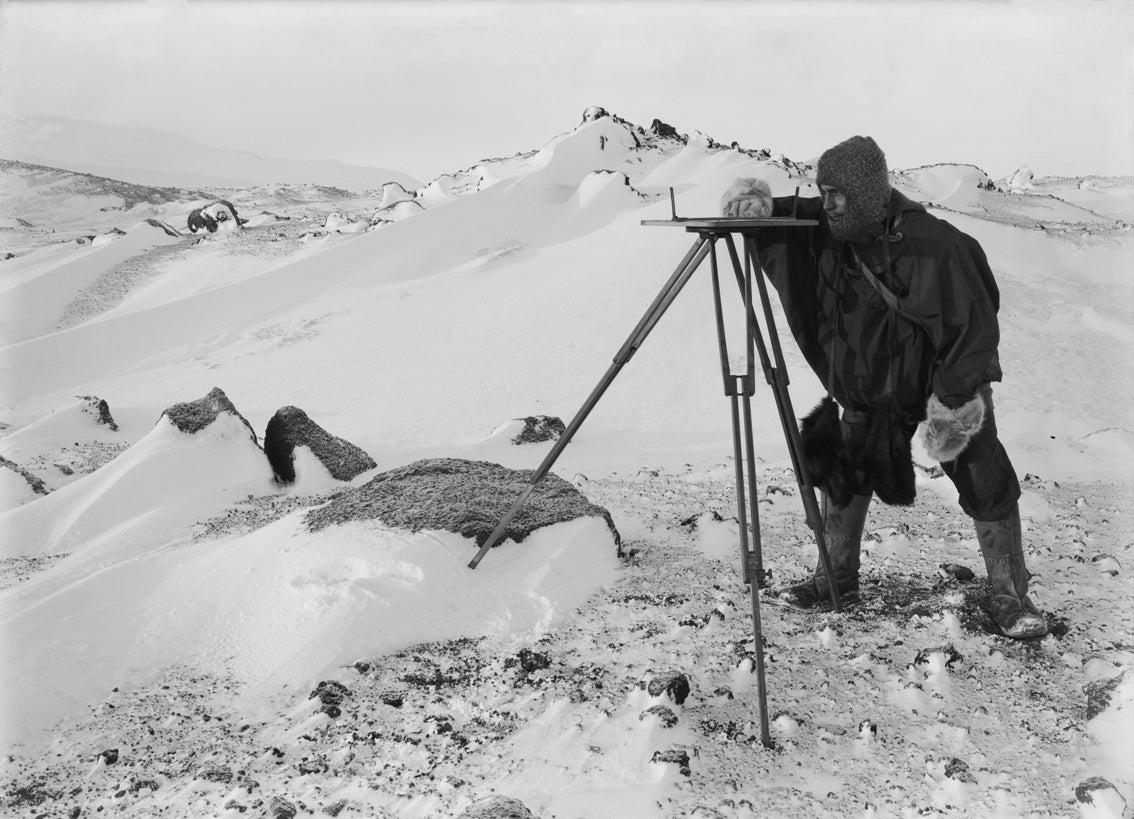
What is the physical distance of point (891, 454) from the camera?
2.89 meters

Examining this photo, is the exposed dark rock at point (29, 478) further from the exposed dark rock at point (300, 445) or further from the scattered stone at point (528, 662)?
the scattered stone at point (528, 662)

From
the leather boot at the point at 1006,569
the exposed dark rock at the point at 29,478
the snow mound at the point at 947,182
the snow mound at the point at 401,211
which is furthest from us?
the snow mound at the point at 947,182

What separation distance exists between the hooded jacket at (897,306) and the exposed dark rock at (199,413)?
359 centimetres

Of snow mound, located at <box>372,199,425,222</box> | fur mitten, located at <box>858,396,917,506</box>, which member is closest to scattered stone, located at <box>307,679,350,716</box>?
fur mitten, located at <box>858,396,917,506</box>

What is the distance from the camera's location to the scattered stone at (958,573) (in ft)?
10.7

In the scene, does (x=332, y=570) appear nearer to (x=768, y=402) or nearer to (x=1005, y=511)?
(x=1005, y=511)

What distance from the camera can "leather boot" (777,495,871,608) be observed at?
10.2 feet

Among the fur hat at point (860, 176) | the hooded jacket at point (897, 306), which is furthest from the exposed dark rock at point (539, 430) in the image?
the fur hat at point (860, 176)

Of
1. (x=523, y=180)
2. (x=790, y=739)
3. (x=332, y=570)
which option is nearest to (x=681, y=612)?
(x=790, y=739)

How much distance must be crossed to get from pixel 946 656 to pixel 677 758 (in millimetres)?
1045

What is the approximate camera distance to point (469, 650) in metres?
2.76

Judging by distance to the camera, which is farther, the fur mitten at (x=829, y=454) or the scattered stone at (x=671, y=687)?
the fur mitten at (x=829, y=454)

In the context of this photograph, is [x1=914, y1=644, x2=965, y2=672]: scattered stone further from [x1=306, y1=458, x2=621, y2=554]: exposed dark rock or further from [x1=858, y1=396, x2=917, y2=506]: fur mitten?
[x1=306, y1=458, x2=621, y2=554]: exposed dark rock

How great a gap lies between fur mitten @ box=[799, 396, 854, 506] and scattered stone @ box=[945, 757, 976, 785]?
1098 mm
